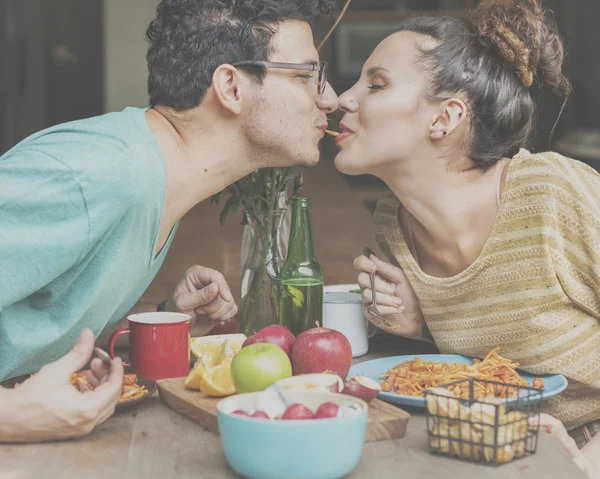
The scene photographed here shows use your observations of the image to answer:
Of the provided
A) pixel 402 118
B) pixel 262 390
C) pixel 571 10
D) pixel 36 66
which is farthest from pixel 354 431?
pixel 36 66

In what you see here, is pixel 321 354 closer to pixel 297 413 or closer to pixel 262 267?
pixel 297 413

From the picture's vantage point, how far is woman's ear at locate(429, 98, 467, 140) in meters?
1.77

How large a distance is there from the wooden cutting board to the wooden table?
1cm

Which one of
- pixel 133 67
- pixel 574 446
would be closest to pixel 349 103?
pixel 574 446

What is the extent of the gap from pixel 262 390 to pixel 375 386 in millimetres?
168

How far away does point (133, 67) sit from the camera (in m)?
7.68

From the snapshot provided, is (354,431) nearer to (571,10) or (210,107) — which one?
(210,107)

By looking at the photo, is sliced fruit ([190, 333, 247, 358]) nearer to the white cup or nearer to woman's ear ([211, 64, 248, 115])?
the white cup

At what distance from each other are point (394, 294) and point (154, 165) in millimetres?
595

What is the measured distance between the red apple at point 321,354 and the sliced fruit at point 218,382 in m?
0.11

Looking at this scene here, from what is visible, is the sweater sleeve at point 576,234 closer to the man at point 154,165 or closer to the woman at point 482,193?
the woman at point 482,193

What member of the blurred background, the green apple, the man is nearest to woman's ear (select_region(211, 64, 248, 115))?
the man

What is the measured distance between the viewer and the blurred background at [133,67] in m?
5.47

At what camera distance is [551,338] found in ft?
5.52
